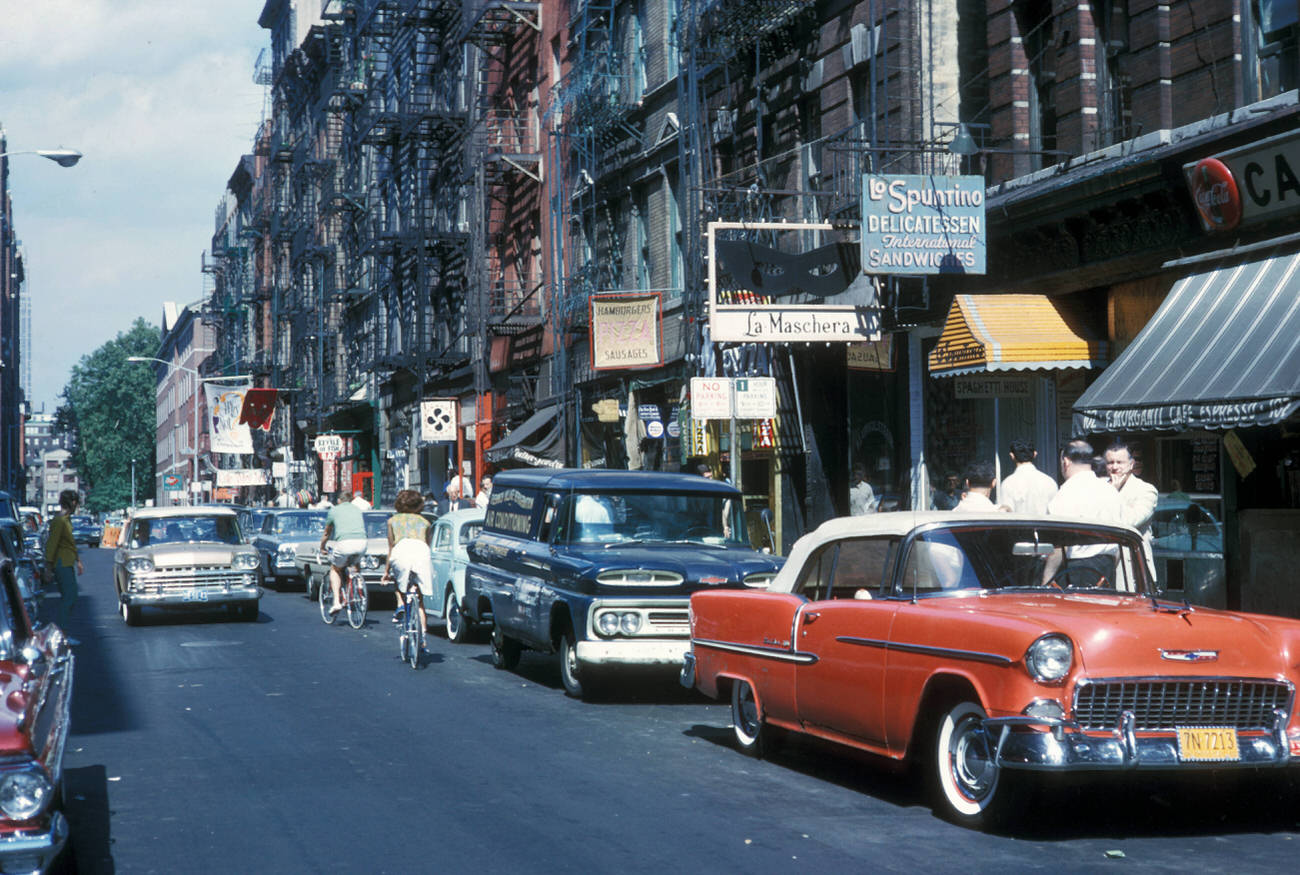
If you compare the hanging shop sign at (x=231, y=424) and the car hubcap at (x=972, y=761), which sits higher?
the hanging shop sign at (x=231, y=424)

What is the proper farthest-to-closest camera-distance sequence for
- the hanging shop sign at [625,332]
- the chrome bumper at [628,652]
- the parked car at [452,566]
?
the hanging shop sign at [625,332] → the parked car at [452,566] → the chrome bumper at [628,652]

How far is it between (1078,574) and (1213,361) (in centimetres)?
607

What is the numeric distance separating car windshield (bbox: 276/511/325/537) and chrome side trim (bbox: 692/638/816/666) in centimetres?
2016

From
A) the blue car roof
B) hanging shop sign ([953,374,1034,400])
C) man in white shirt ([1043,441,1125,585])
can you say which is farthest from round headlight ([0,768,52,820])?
hanging shop sign ([953,374,1034,400])

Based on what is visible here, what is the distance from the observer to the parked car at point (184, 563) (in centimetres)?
2166

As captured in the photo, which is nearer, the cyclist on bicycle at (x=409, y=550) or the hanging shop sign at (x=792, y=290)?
the cyclist on bicycle at (x=409, y=550)

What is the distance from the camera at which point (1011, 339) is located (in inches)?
689

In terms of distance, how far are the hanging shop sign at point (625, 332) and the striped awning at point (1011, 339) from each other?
992 centimetres

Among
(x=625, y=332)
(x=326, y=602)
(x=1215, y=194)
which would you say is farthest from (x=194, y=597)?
(x=1215, y=194)

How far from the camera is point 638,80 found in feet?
100

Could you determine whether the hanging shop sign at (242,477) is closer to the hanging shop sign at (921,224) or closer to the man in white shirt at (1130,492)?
the hanging shop sign at (921,224)

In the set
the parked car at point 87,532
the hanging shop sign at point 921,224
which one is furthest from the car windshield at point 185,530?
the parked car at point 87,532

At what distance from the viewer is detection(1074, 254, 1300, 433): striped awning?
13.0m

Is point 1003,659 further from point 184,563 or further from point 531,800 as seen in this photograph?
point 184,563
